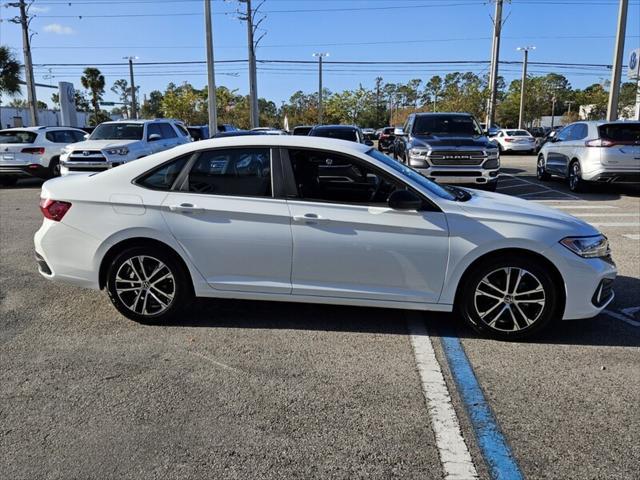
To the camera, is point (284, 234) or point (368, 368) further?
point (284, 234)

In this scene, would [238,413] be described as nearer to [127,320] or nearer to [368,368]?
[368,368]

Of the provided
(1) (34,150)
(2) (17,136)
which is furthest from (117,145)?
(2) (17,136)

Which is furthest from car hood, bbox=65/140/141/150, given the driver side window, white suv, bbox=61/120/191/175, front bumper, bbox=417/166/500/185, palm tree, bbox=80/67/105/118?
palm tree, bbox=80/67/105/118

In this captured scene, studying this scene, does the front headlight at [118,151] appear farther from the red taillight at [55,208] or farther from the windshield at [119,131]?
the red taillight at [55,208]

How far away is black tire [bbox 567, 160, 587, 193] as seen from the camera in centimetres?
1359

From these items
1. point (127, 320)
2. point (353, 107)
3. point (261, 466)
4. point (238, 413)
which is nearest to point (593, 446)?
point (261, 466)

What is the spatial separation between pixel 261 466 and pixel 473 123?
11.9 m

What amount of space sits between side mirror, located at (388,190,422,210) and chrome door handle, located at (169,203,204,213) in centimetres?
155

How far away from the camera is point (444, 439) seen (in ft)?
9.98

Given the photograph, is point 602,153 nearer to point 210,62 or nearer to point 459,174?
point 459,174

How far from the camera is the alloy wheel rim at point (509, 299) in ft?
14.1

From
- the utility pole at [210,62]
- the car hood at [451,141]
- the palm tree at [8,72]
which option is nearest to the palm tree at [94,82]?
the palm tree at [8,72]

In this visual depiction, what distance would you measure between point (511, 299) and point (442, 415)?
1409 millimetres

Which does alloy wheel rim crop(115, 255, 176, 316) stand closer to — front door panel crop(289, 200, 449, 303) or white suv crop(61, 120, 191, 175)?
front door panel crop(289, 200, 449, 303)
